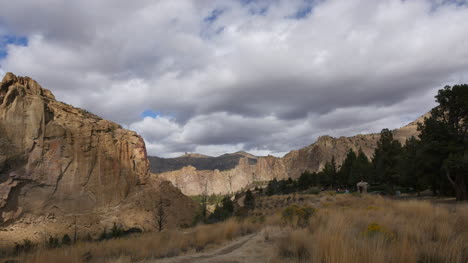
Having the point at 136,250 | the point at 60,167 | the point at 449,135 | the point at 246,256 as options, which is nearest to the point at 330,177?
the point at 449,135

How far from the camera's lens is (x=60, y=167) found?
5134 centimetres

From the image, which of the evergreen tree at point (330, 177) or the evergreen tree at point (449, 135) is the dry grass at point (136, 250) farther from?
the evergreen tree at point (330, 177)

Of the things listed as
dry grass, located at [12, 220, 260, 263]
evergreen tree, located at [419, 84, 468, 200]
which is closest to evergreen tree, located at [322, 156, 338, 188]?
evergreen tree, located at [419, 84, 468, 200]

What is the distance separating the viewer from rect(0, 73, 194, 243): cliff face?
4516 cm

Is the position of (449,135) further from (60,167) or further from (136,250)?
(60,167)

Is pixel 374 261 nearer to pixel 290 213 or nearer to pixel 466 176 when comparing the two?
pixel 290 213

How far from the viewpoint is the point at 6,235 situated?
4153 cm

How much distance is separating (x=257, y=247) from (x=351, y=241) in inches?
119

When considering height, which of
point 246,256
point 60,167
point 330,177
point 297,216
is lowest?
point 330,177

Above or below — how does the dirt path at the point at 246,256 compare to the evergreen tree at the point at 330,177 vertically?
above

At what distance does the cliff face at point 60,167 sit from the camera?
45.2m

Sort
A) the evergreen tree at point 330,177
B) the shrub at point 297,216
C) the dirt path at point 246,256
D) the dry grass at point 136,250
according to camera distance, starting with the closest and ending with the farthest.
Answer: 1. the dirt path at point 246,256
2. the dry grass at point 136,250
3. the shrub at point 297,216
4. the evergreen tree at point 330,177

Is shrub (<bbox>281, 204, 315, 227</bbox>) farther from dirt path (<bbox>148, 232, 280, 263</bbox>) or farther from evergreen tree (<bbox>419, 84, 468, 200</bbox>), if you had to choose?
evergreen tree (<bbox>419, 84, 468, 200</bbox>)

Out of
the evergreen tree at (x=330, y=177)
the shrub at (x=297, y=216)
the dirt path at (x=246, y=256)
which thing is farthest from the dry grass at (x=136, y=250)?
the evergreen tree at (x=330, y=177)
